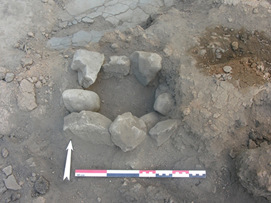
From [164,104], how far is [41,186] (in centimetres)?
165

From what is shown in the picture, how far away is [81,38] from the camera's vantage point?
12.0 feet

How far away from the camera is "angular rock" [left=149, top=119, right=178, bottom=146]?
239 cm

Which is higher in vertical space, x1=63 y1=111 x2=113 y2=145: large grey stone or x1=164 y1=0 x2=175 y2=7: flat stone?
x1=164 y1=0 x2=175 y2=7: flat stone

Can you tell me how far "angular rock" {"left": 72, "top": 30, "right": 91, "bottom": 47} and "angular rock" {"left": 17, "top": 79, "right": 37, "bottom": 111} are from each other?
111 centimetres

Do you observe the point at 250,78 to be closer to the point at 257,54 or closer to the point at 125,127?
the point at 257,54

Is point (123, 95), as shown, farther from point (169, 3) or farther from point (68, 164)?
point (169, 3)

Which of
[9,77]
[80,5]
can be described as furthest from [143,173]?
[80,5]

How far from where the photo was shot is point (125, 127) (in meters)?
2.39

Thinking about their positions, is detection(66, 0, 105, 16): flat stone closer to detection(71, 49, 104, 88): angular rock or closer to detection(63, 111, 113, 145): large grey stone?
detection(71, 49, 104, 88): angular rock

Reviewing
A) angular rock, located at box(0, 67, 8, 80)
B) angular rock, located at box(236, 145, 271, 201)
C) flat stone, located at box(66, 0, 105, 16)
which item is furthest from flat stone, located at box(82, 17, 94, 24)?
angular rock, located at box(236, 145, 271, 201)

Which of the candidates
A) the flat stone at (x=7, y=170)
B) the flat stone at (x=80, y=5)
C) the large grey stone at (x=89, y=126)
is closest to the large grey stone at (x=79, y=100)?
the large grey stone at (x=89, y=126)

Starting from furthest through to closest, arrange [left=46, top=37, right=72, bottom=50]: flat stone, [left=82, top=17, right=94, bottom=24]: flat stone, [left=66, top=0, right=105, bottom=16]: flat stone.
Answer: [left=66, top=0, right=105, bottom=16]: flat stone < [left=82, top=17, right=94, bottom=24]: flat stone < [left=46, top=37, right=72, bottom=50]: flat stone

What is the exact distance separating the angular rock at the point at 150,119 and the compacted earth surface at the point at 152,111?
12 mm

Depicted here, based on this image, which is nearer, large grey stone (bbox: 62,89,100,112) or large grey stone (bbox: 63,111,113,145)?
large grey stone (bbox: 63,111,113,145)
